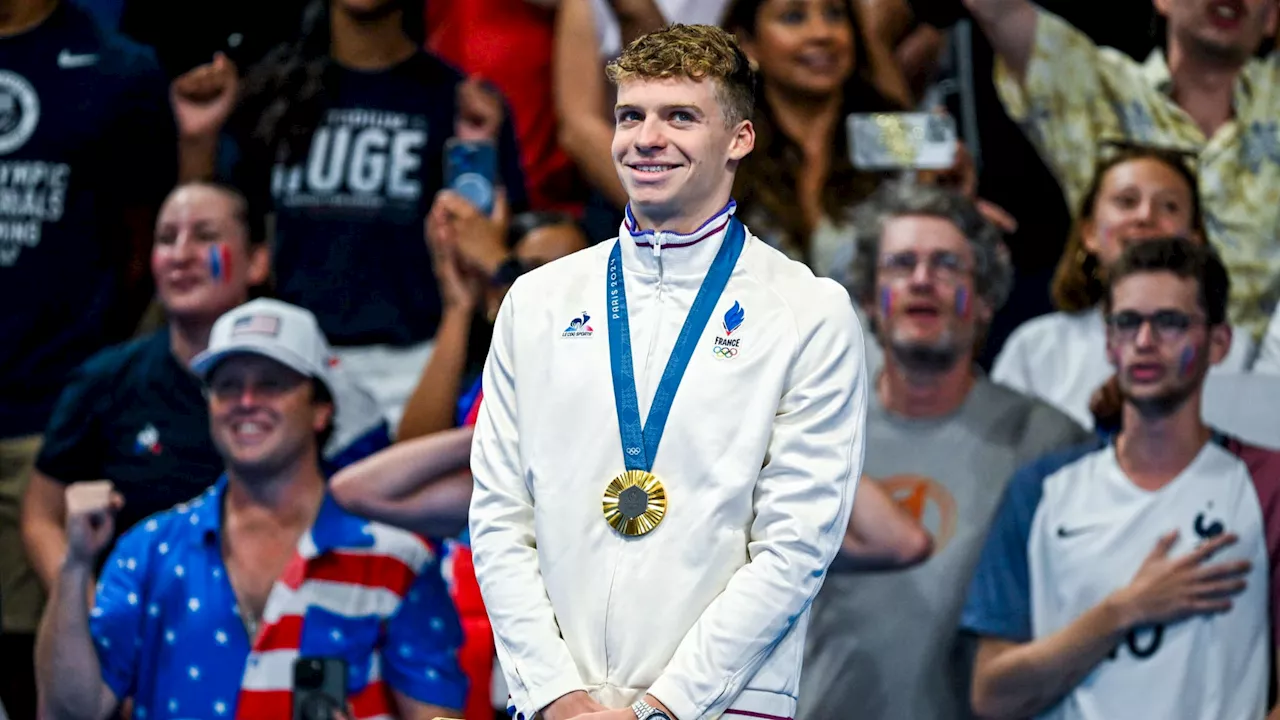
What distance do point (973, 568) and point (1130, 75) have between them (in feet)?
5.89

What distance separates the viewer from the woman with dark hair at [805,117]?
5.43 m

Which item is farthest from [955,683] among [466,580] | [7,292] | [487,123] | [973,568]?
[7,292]

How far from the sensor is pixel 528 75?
6.20m

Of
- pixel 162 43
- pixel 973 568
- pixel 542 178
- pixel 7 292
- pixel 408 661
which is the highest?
pixel 162 43

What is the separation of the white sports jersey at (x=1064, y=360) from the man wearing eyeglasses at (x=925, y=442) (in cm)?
22

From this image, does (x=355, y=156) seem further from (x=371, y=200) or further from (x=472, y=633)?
(x=472, y=633)

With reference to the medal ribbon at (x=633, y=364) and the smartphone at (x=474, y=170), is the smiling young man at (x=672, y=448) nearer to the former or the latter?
the medal ribbon at (x=633, y=364)

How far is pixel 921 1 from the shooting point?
5.71 meters

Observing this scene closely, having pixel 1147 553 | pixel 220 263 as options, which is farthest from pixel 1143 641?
pixel 220 263

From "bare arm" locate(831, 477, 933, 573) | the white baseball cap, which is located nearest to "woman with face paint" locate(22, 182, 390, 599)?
the white baseball cap

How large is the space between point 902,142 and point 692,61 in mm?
3037

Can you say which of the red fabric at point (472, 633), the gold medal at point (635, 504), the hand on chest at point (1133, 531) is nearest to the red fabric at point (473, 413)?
the red fabric at point (472, 633)

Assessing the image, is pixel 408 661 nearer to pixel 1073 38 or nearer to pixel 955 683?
pixel 955 683

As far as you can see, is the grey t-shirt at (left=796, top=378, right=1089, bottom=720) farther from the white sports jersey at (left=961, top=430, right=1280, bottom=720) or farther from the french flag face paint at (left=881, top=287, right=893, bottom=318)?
the french flag face paint at (left=881, top=287, right=893, bottom=318)
